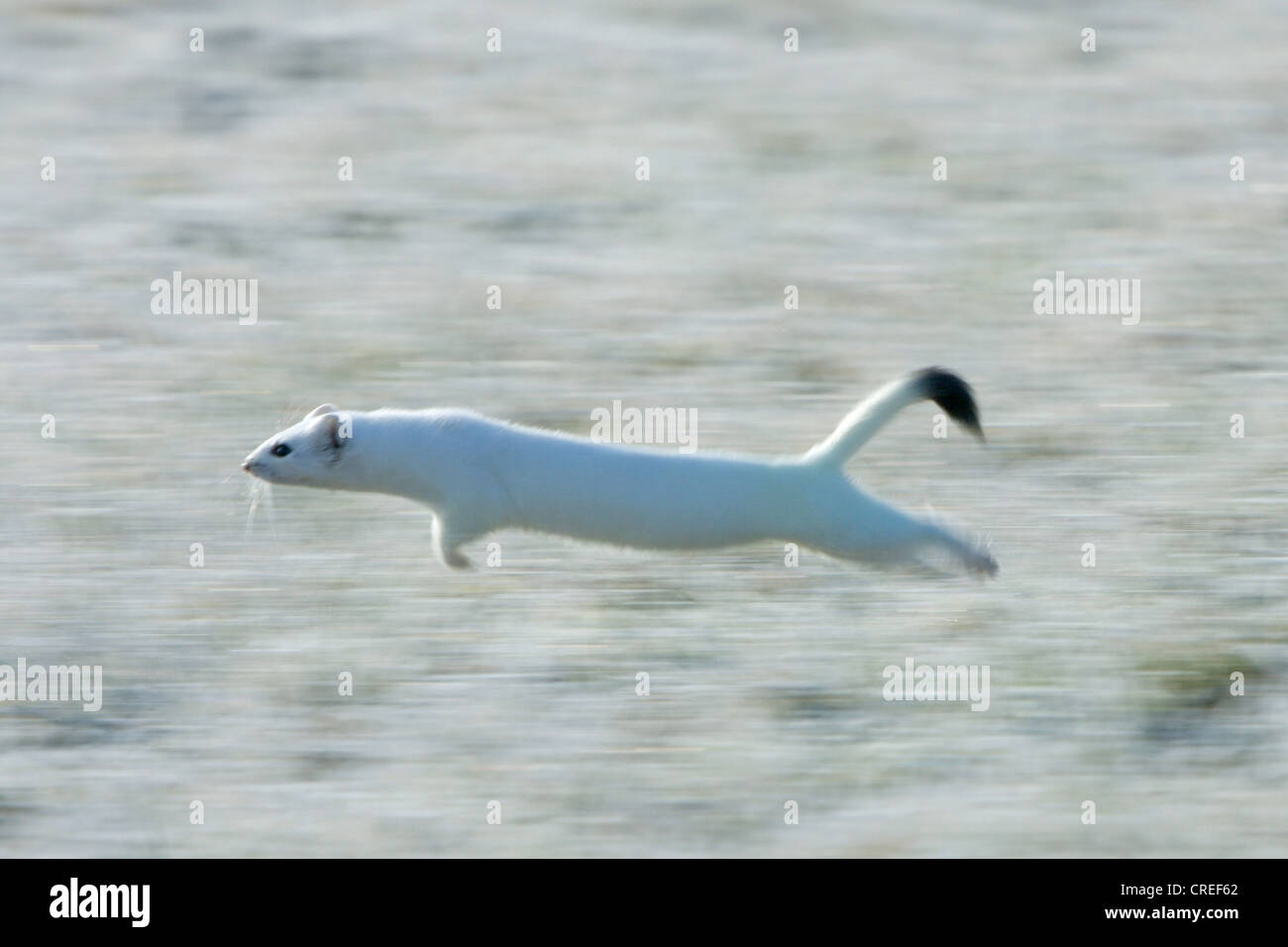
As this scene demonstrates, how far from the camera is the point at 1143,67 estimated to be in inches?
393

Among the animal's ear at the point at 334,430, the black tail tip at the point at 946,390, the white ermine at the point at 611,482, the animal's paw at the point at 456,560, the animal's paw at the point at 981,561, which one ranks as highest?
the black tail tip at the point at 946,390

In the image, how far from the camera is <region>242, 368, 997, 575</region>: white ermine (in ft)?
15.3

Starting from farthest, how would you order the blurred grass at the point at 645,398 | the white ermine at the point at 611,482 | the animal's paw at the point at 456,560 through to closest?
the animal's paw at the point at 456,560 → the white ermine at the point at 611,482 → the blurred grass at the point at 645,398

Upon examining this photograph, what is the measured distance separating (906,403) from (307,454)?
5.37ft

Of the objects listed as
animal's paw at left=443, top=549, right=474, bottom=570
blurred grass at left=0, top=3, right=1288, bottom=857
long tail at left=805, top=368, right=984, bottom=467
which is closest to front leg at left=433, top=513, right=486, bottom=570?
animal's paw at left=443, top=549, right=474, bottom=570

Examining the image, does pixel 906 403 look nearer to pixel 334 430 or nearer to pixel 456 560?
pixel 456 560

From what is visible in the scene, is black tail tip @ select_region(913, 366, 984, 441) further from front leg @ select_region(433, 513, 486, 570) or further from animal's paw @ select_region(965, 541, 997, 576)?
front leg @ select_region(433, 513, 486, 570)

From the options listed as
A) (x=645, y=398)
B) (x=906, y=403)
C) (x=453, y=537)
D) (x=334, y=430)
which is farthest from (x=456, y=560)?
(x=645, y=398)

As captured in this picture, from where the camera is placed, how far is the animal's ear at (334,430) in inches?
189

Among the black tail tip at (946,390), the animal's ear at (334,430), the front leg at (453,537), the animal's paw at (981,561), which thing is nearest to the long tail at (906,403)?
the black tail tip at (946,390)

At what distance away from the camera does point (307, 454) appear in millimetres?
4840

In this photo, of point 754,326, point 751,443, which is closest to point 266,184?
point 754,326

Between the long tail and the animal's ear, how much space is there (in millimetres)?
1248

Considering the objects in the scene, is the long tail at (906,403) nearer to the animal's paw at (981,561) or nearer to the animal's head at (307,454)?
the animal's paw at (981,561)
